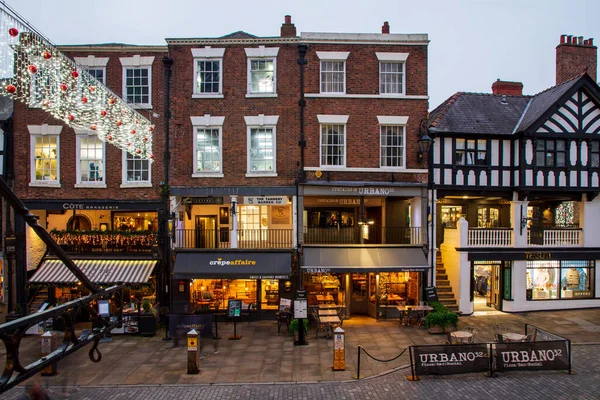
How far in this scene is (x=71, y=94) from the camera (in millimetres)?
12234

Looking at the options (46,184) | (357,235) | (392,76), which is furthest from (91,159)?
(392,76)

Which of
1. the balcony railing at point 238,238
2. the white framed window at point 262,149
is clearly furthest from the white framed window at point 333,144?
the balcony railing at point 238,238

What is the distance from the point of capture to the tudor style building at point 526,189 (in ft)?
59.9

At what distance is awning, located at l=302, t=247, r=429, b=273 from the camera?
16406mm

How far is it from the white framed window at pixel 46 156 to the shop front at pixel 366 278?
11261 millimetres

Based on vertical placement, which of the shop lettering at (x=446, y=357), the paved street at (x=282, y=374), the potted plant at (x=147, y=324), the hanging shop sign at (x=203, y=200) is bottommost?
the paved street at (x=282, y=374)

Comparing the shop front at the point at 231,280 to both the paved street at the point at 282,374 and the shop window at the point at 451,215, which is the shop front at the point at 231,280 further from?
the shop window at the point at 451,215

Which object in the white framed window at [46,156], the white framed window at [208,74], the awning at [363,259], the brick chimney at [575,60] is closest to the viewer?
the awning at [363,259]

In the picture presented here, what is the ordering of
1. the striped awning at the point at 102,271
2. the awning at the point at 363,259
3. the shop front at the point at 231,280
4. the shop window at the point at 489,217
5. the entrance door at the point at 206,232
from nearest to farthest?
the striped awning at the point at 102,271
the shop front at the point at 231,280
the awning at the point at 363,259
the entrance door at the point at 206,232
the shop window at the point at 489,217

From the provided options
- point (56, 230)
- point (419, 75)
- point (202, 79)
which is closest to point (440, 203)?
point (419, 75)

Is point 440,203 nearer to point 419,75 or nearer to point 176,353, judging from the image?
point 419,75

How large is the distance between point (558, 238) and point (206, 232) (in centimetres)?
1650

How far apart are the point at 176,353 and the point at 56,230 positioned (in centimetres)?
835

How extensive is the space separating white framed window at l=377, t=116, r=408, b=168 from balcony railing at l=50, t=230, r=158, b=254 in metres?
10.4
